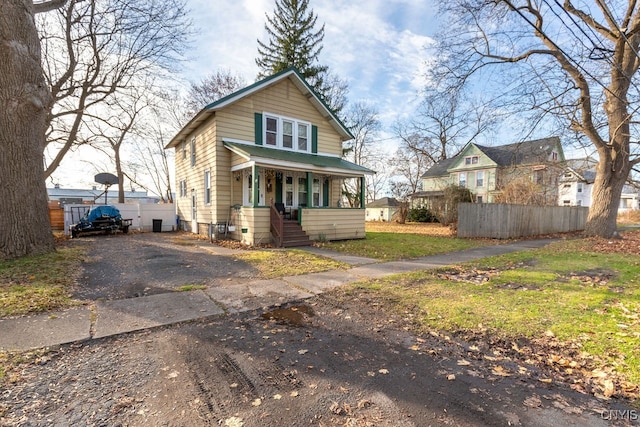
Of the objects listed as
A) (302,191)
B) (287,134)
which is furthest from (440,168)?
(287,134)

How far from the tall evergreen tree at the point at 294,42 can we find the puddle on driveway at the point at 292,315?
74.1 ft

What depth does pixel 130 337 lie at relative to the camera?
11.6ft

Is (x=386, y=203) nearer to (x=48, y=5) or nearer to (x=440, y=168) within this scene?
(x=440, y=168)

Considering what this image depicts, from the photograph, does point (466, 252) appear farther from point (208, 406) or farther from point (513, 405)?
point (208, 406)

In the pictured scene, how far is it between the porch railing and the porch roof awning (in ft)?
5.99

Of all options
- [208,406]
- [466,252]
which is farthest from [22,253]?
[466,252]

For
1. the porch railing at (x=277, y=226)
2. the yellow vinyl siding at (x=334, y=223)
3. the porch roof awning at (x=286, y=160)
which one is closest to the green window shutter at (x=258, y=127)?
the porch roof awning at (x=286, y=160)

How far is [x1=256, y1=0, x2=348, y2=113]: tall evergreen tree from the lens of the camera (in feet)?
78.0

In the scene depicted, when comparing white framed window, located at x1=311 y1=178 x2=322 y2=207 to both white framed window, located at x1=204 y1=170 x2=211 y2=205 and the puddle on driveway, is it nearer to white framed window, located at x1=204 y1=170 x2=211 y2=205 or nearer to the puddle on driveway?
white framed window, located at x1=204 y1=170 x2=211 y2=205

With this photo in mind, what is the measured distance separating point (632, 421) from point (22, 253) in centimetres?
1089

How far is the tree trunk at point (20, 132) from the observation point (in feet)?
23.2

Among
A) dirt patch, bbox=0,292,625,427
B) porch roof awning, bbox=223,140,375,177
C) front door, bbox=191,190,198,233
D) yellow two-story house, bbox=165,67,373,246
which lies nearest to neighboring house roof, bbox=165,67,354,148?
yellow two-story house, bbox=165,67,373,246

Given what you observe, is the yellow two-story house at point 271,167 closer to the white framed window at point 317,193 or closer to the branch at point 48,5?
the white framed window at point 317,193

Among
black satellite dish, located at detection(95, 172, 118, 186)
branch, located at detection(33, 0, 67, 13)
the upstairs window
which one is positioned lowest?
black satellite dish, located at detection(95, 172, 118, 186)
